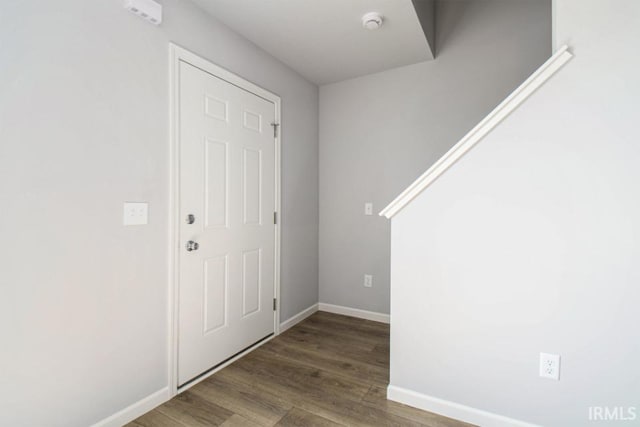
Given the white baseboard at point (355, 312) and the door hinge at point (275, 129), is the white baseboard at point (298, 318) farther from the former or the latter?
the door hinge at point (275, 129)

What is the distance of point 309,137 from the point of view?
3158mm

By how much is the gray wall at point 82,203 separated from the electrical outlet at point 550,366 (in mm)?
2044

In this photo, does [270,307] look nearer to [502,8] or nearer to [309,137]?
[309,137]

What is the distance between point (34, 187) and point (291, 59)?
6.95 feet

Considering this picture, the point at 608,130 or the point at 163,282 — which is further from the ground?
the point at 608,130

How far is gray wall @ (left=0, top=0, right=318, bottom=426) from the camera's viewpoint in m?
1.23

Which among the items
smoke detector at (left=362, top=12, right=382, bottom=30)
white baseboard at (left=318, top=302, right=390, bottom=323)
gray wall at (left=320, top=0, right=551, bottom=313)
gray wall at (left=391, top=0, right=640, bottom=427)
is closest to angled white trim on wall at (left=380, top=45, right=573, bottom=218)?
gray wall at (left=391, top=0, right=640, bottom=427)

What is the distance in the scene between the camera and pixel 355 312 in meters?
3.16

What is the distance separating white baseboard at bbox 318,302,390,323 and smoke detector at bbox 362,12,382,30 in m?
2.53

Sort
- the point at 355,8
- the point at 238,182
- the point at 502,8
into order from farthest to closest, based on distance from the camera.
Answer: the point at 502,8 < the point at 238,182 < the point at 355,8

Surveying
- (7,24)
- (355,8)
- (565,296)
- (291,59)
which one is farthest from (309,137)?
(565,296)

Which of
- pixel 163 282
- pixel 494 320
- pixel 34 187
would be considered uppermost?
pixel 34 187

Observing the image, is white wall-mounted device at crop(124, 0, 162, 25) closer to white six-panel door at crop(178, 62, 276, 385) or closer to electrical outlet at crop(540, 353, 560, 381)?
white six-panel door at crop(178, 62, 276, 385)

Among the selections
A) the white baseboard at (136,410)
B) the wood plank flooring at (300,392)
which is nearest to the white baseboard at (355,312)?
the wood plank flooring at (300,392)
